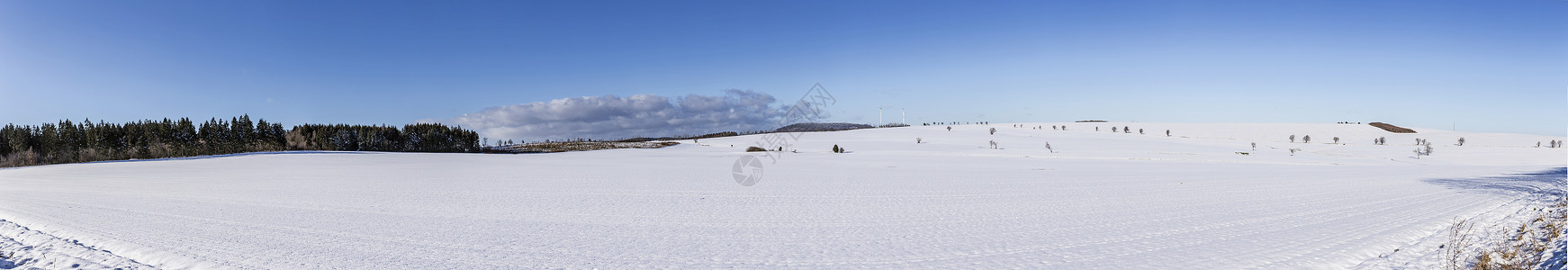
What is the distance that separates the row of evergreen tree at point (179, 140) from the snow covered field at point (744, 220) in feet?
40.6

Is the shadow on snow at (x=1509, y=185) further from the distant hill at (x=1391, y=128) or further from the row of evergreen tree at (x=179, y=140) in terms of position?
the distant hill at (x=1391, y=128)

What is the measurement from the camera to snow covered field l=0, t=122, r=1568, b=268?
229 inches

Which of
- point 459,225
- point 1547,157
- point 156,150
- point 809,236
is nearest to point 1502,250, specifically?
point 809,236

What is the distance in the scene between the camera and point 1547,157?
86.8 feet

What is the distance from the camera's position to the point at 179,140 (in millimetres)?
27188

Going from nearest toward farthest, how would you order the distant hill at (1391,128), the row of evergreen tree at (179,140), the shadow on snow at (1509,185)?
the shadow on snow at (1509,185)
the row of evergreen tree at (179,140)
the distant hill at (1391,128)

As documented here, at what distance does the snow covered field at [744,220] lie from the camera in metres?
5.82

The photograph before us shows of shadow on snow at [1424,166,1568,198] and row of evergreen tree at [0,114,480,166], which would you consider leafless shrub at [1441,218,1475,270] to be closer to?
shadow on snow at [1424,166,1568,198]

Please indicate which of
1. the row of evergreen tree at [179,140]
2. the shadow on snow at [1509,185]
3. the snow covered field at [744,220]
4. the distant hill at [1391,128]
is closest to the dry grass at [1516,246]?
the snow covered field at [744,220]

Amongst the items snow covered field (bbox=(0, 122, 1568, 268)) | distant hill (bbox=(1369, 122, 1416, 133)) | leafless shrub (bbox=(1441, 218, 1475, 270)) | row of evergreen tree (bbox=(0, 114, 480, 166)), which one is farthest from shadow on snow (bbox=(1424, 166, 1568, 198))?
distant hill (bbox=(1369, 122, 1416, 133))

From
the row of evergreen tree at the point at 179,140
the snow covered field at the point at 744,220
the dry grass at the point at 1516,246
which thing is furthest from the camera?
the row of evergreen tree at the point at 179,140

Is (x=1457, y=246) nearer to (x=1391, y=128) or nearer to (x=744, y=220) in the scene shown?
(x=744, y=220)

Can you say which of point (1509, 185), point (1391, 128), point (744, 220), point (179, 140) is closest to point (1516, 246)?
point (744, 220)

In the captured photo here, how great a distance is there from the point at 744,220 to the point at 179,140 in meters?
31.8
